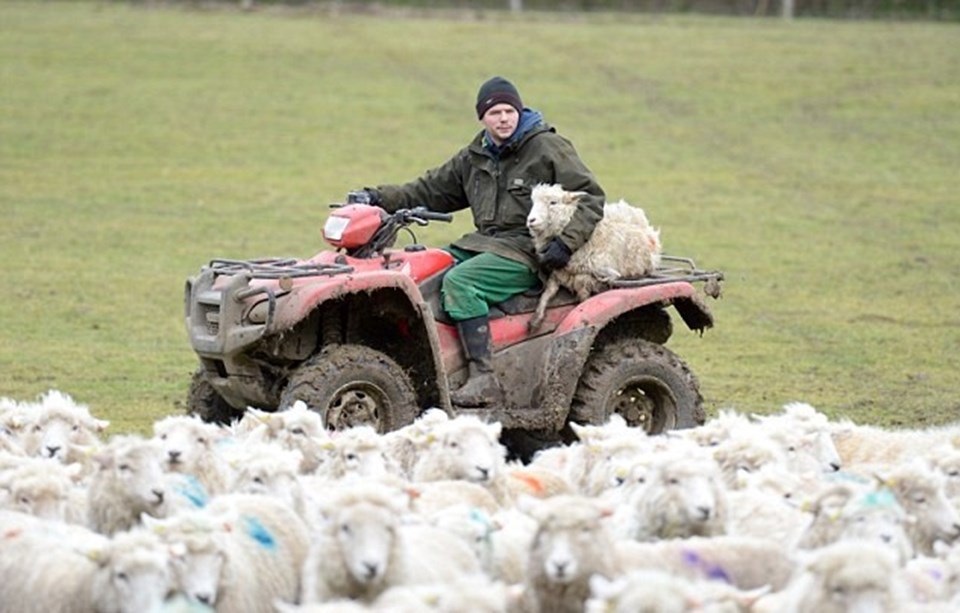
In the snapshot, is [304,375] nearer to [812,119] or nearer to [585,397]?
[585,397]

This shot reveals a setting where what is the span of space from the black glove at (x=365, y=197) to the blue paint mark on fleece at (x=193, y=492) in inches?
126

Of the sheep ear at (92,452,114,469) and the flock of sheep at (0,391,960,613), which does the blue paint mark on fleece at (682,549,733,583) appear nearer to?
the flock of sheep at (0,391,960,613)

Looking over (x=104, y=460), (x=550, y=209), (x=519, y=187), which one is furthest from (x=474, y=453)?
(x=519, y=187)

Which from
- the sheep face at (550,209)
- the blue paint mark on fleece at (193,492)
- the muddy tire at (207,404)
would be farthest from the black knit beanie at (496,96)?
the blue paint mark on fleece at (193,492)

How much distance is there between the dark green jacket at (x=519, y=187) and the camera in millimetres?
12172

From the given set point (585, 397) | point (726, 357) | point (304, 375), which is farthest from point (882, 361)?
point (304, 375)

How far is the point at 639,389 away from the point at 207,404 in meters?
2.74

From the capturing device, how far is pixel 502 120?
40.0 ft

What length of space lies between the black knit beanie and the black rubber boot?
4.21 feet

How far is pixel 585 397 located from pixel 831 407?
347 cm

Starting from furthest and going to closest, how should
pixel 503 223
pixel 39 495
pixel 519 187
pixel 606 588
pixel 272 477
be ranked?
pixel 503 223
pixel 519 187
pixel 272 477
pixel 39 495
pixel 606 588

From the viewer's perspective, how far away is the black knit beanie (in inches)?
478

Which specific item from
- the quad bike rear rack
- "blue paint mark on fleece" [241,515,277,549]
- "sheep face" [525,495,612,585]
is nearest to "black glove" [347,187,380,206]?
the quad bike rear rack

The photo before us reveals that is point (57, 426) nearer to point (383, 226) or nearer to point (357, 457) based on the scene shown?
point (357, 457)
